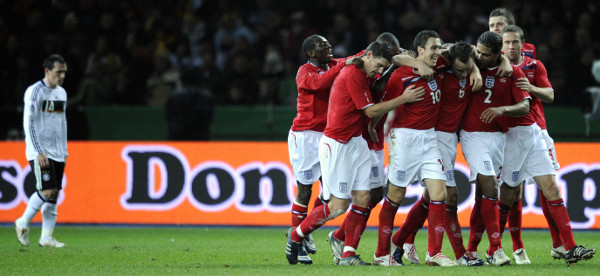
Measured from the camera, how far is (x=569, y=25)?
14.6 meters

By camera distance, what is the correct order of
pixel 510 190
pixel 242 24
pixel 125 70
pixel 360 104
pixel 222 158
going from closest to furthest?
pixel 360 104 < pixel 510 190 < pixel 222 158 < pixel 125 70 < pixel 242 24

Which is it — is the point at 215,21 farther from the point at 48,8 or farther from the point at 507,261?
the point at 507,261

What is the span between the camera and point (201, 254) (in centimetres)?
867

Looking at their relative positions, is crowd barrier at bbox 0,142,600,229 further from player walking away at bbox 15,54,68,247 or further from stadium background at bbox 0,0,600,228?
player walking away at bbox 15,54,68,247

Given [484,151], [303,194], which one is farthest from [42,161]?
[484,151]

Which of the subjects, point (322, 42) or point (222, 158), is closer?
point (322, 42)

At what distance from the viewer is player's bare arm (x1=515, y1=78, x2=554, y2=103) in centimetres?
749

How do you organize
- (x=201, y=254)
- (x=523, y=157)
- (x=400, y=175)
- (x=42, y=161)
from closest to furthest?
(x=400, y=175) → (x=523, y=157) → (x=201, y=254) → (x=42, y=161)

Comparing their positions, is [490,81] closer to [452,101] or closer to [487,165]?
[452,101]

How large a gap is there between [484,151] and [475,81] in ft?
2.22

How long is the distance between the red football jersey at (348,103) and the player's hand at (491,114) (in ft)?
3.32

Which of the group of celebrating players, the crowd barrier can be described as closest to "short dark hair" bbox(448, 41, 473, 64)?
the group of celebrating players

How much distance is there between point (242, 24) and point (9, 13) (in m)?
4.57

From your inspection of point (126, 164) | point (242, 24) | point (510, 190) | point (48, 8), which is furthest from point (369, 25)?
point (510, 190)
